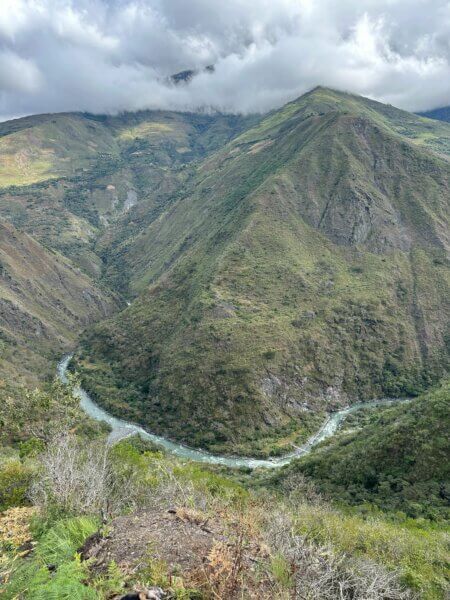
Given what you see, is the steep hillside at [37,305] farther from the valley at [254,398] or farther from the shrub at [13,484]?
the shrub at [13,484]

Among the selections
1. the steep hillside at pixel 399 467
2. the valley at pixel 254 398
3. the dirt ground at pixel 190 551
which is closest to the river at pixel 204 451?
the valley at pixel 254 398

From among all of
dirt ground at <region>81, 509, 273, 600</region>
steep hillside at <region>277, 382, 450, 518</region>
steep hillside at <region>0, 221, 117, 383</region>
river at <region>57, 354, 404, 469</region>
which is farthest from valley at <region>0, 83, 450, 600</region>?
steep hillside at <region>0, 221, 117, 383</region>

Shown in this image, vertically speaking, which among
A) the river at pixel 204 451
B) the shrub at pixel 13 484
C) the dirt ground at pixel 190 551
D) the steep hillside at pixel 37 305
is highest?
the dirt ground at pixel 190 551

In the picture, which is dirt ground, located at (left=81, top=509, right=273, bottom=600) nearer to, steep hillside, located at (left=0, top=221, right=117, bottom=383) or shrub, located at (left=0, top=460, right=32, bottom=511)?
shrub, located at (left=0, top=460, right=32, bottom=511)

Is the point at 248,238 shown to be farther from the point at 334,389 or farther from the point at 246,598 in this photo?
the point at 246,598

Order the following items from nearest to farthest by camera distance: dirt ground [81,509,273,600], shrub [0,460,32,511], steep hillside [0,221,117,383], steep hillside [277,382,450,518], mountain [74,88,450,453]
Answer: dirt ground [81,509,273,600] < shrub [0,460,32,511] < steep hillside [277,382,450,518] < mountain [74,88,450,453] < steep hillside [0,221,117,383]

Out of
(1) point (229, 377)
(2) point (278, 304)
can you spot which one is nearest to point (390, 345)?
(2) point (278, 304)

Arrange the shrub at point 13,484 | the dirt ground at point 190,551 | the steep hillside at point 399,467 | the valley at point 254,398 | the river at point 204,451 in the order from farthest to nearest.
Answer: the river at point 204,451, the steep hillside at point 399,467, the shrub at point 13,484, the valley at point 254,398, the dirt ground at point 190,551

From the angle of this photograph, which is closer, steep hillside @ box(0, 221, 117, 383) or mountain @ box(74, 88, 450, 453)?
mountain @ box(74, 88, 450, 453)
